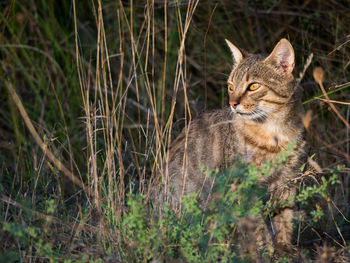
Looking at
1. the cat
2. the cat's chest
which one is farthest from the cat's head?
the cat's chest

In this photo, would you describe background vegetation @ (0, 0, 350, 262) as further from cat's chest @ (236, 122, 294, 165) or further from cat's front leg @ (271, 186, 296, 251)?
cat's chest @ (236, 122, 294, 165)

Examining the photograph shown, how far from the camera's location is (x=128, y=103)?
5.04 m

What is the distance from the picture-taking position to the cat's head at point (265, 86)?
328 cm

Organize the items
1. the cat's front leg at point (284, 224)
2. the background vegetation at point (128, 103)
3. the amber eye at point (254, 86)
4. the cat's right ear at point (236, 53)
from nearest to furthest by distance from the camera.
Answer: the background vegetation at point (128, 103) → the cat's front leg at point (284, 224) → the amber eye at point (254, 86) → the cat's right ear at point (236, 53)

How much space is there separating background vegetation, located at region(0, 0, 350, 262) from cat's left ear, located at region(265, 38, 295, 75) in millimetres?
315

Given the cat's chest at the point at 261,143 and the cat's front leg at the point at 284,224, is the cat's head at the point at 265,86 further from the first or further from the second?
the cat's front leg at the point at 284,224

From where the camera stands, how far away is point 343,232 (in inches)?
135

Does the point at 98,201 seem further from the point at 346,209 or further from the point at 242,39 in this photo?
the point at 242,39

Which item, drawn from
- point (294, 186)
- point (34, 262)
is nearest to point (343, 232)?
point (294, 186)

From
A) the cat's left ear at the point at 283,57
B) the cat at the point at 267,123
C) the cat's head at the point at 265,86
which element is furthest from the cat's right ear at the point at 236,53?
the cat's left ear at the point at 283,57

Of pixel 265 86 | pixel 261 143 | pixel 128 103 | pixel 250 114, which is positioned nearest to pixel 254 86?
pixel 265 86

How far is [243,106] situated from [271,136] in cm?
31

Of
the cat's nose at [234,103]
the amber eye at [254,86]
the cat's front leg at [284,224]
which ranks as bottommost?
the cat's front leg at [284,224]

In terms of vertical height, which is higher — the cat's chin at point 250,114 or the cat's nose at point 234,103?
the cat's nose at point 234,103
